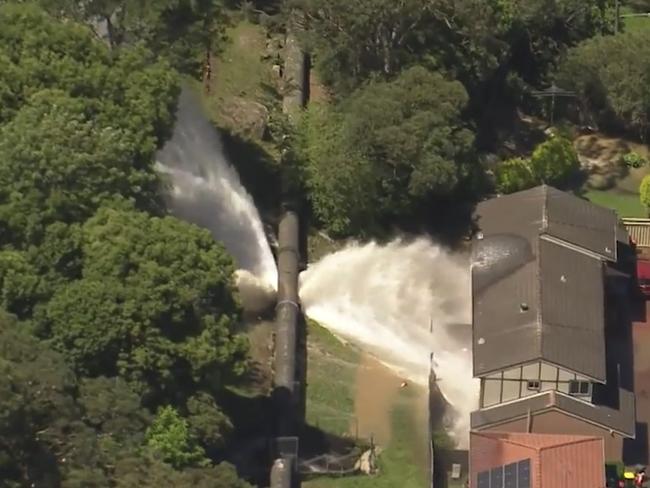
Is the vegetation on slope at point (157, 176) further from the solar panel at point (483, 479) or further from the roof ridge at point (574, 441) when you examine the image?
the roof ridge at point (574, 441)

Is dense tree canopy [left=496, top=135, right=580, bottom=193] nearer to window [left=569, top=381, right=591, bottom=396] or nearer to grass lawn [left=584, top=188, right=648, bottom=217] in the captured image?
grass lawn [left=584, top=188, right=648, bottom=217]

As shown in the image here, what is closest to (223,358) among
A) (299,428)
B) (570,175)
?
(299,428)

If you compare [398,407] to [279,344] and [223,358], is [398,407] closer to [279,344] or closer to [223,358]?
[279,344]

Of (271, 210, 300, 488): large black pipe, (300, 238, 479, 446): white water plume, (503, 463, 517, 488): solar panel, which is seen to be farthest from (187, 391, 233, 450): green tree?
(300, 238, 479, 446): white water plume

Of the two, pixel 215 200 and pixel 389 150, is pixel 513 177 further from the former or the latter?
pixel 215 200

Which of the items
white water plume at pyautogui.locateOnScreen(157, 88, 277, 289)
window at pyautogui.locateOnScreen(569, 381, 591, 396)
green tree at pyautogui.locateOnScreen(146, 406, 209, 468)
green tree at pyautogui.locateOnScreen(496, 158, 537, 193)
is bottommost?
green tree at pyautogui.locateOnScreen(146, 406, 209, 468)

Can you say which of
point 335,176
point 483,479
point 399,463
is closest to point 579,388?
point 483,479

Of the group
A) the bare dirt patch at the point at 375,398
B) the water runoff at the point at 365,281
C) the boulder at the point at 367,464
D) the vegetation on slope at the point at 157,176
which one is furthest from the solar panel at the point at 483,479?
the water runoff at the point at 365,281
